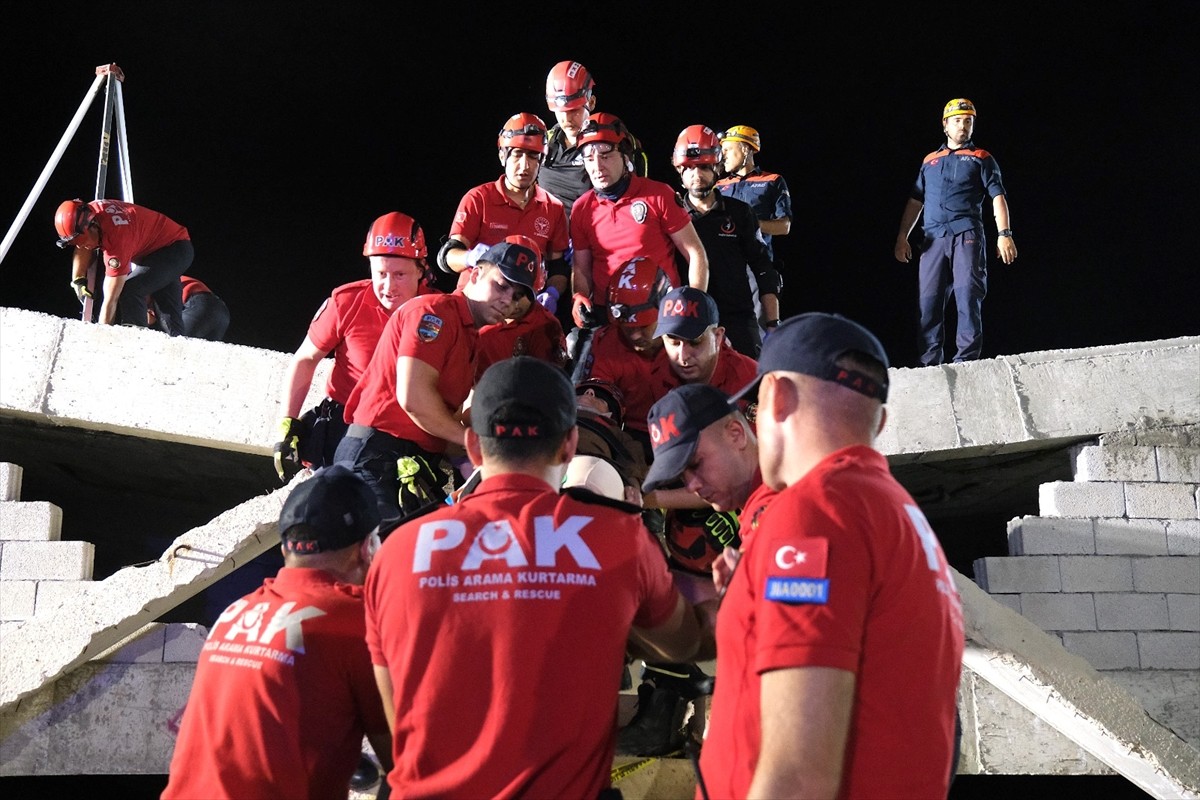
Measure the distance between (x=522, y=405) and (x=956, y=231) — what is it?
19.5ft

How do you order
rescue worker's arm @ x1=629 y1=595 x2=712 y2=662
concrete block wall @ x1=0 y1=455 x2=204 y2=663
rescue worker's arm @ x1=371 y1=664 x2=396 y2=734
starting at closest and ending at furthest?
rescue worker's arm @ x1=371 y1=664 x2=396 y2=734 → rescue worker's arm @ x1=629 y1=595 x2=712 y2=662 → concrete block wall @ x1=0 y1=455 x2=204 y2=663

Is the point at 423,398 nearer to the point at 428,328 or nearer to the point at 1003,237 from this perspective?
the point at 428,328

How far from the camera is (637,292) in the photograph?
5281 mm

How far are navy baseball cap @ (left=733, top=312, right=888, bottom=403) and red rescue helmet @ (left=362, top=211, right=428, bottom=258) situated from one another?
3363 millimetres

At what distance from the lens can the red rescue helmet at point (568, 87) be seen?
666 centimetres

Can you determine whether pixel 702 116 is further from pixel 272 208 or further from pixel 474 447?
pixel 474 447

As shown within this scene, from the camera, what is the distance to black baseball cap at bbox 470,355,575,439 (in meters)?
2.37

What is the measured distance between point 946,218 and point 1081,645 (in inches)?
125

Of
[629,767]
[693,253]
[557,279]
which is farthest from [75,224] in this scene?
[629,767]

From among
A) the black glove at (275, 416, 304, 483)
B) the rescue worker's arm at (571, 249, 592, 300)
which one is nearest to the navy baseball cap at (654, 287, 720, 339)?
the rescue worker's arm at (571, 249, 592, 300)

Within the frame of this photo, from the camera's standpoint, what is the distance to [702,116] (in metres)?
13.0

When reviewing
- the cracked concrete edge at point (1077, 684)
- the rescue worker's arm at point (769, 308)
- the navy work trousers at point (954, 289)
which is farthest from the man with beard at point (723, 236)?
the cracked concrete edge at point (1077, 684)

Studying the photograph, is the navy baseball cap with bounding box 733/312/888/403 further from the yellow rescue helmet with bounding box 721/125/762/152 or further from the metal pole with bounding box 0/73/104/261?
the metal pole with bounding box 0/73/104/261

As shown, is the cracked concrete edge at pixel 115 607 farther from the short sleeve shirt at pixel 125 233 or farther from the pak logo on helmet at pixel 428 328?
the short sleeve shirt at pixel 125 233
